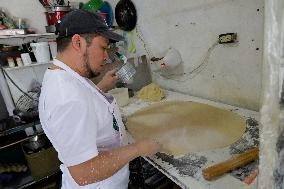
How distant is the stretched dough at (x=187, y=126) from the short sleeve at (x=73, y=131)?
0.46 m

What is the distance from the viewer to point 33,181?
2.02 m

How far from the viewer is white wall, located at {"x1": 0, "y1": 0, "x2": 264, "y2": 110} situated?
4.63 feet

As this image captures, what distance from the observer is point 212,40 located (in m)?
1.65

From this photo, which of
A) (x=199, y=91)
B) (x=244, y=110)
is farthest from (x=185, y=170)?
(x=199, y=91)

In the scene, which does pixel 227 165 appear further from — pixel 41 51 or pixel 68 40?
pixel 41 51

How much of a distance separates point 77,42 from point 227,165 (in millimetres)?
812

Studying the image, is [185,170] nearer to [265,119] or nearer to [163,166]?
[163,166]

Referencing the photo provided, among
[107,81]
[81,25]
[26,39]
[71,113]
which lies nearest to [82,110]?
[71,113]

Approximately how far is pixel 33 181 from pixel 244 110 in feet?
6.31

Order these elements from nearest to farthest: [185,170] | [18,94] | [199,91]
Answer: [185,170] → [199,91] → [18,94]

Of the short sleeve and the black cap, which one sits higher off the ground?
the black cap

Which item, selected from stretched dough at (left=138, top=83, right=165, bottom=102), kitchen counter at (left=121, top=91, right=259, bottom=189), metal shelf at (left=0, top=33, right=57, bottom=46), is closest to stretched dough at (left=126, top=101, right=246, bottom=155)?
kitchen counter at (left=121, top=91, right=259, bottom=189)

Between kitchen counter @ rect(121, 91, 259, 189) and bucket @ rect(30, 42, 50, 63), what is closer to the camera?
kitchen counter @ rect(121, 91, 259, 189)

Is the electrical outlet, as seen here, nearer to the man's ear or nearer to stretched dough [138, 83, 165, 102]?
stretched dough [138, 83, 165, 102]
